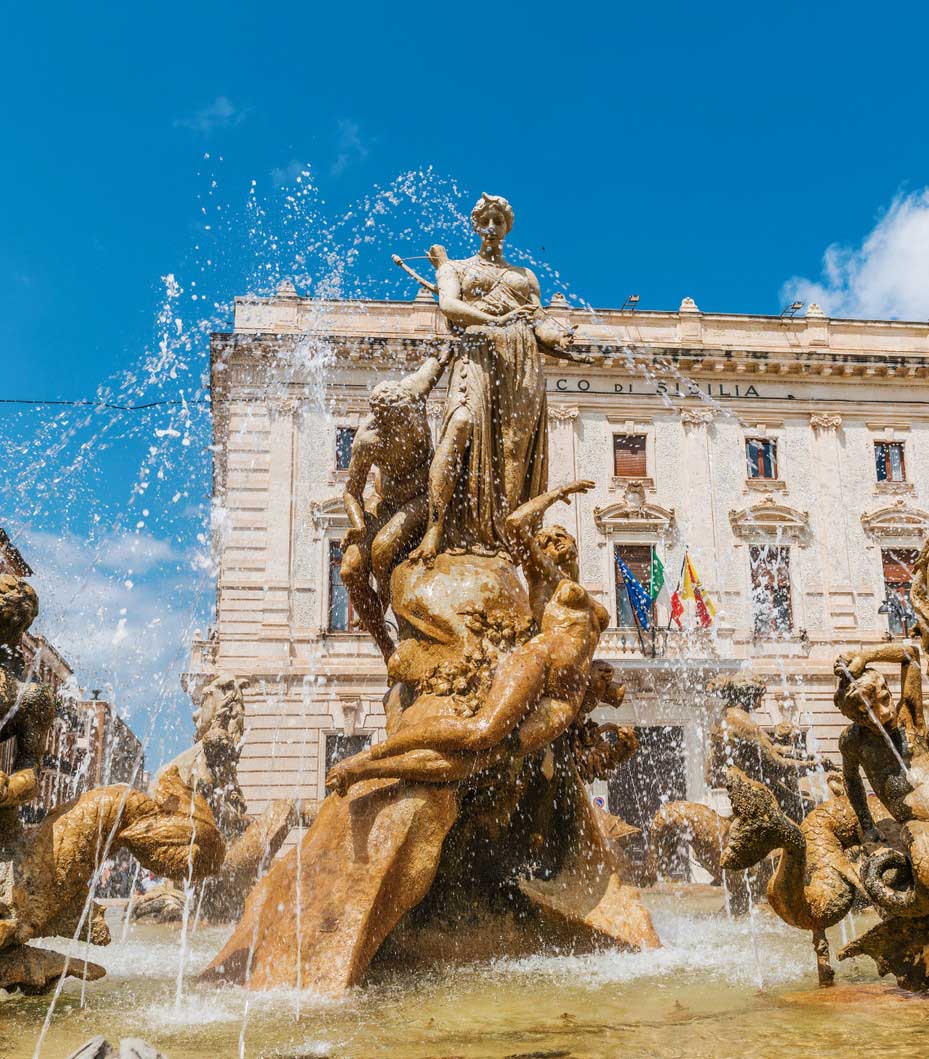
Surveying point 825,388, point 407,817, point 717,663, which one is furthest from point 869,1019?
point 825,388

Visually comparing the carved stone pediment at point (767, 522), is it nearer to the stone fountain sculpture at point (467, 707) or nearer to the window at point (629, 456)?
the window at point (629, 456)

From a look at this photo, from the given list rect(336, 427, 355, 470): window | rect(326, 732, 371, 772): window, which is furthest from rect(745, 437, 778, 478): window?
rect(326, 732, 371, 772): window

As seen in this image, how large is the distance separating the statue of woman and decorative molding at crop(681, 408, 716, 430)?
70.9 ft

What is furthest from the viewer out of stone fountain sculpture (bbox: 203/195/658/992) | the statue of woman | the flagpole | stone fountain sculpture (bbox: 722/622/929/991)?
the flagpole

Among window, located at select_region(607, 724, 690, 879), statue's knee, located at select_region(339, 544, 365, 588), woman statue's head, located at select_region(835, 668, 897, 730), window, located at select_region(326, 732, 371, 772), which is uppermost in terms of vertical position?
statue's knee, located at select_region(339, 544, 365, 588)

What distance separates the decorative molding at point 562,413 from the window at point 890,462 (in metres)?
7.95

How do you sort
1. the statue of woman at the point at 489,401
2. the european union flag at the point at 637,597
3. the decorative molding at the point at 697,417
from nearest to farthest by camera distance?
the statue of woman at the point at 489,401, the european union flag at the point at 637,597, the decorative molding at the point at 697,417

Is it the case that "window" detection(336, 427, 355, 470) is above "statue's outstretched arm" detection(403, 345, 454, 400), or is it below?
above

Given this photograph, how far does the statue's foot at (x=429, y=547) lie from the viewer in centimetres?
623

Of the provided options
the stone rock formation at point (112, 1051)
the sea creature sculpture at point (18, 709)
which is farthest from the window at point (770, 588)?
the stone rock formation at point (112, 1051)

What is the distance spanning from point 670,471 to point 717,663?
5183 millimetres

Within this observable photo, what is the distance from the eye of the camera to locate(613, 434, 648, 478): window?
2775cm

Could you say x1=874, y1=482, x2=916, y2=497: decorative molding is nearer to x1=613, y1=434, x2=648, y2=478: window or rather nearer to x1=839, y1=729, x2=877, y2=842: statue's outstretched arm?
x1=613, y1=434, x2=648, y2=478: window

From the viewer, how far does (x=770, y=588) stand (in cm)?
2680
